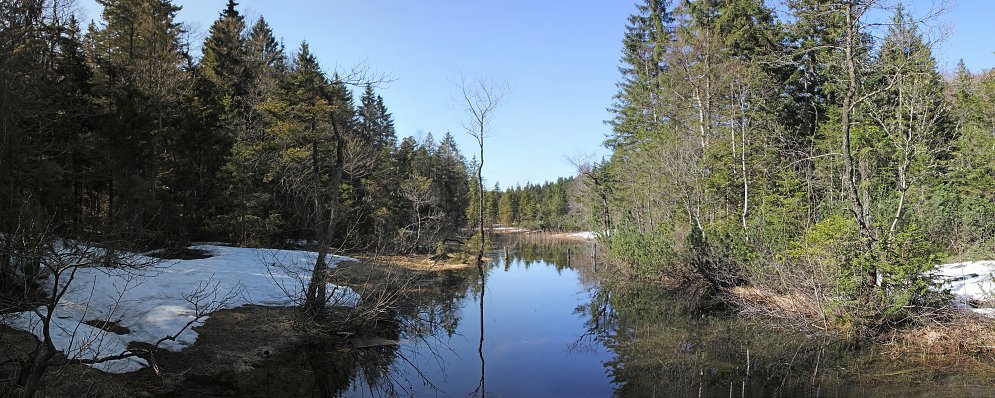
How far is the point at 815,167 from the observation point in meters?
17.6

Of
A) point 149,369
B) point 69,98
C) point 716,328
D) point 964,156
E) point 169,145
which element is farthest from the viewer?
point 169,145

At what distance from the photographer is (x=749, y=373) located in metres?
8.43

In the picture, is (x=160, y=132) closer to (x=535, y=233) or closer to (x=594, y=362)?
(x=594, y=362)

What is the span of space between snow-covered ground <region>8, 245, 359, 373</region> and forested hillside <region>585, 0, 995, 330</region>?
10989 mm

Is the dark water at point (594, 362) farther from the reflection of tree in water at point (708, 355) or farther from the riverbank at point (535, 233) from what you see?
the riverbank at point (535, 233)

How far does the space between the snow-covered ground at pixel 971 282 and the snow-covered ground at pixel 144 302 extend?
1286 centimetres

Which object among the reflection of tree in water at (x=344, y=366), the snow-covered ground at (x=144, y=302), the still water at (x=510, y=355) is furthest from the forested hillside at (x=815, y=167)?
the snow-covered ground at (x=144, y=302)

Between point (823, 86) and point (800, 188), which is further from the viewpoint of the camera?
point (823, 86)

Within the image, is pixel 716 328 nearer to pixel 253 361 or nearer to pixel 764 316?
pixel 764 316

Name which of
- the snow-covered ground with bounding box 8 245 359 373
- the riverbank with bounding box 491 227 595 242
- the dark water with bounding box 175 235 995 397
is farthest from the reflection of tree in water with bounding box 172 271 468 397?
the riverbank with bounding box 491 227 595 242

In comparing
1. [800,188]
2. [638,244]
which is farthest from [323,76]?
[800,188]

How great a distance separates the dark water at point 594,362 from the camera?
7.75m

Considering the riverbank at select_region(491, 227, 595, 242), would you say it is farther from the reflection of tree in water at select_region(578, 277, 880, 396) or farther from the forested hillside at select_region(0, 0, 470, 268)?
the reflection of tree in water at select_region(578, 277, 880, 396)

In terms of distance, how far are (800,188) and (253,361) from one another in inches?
669
